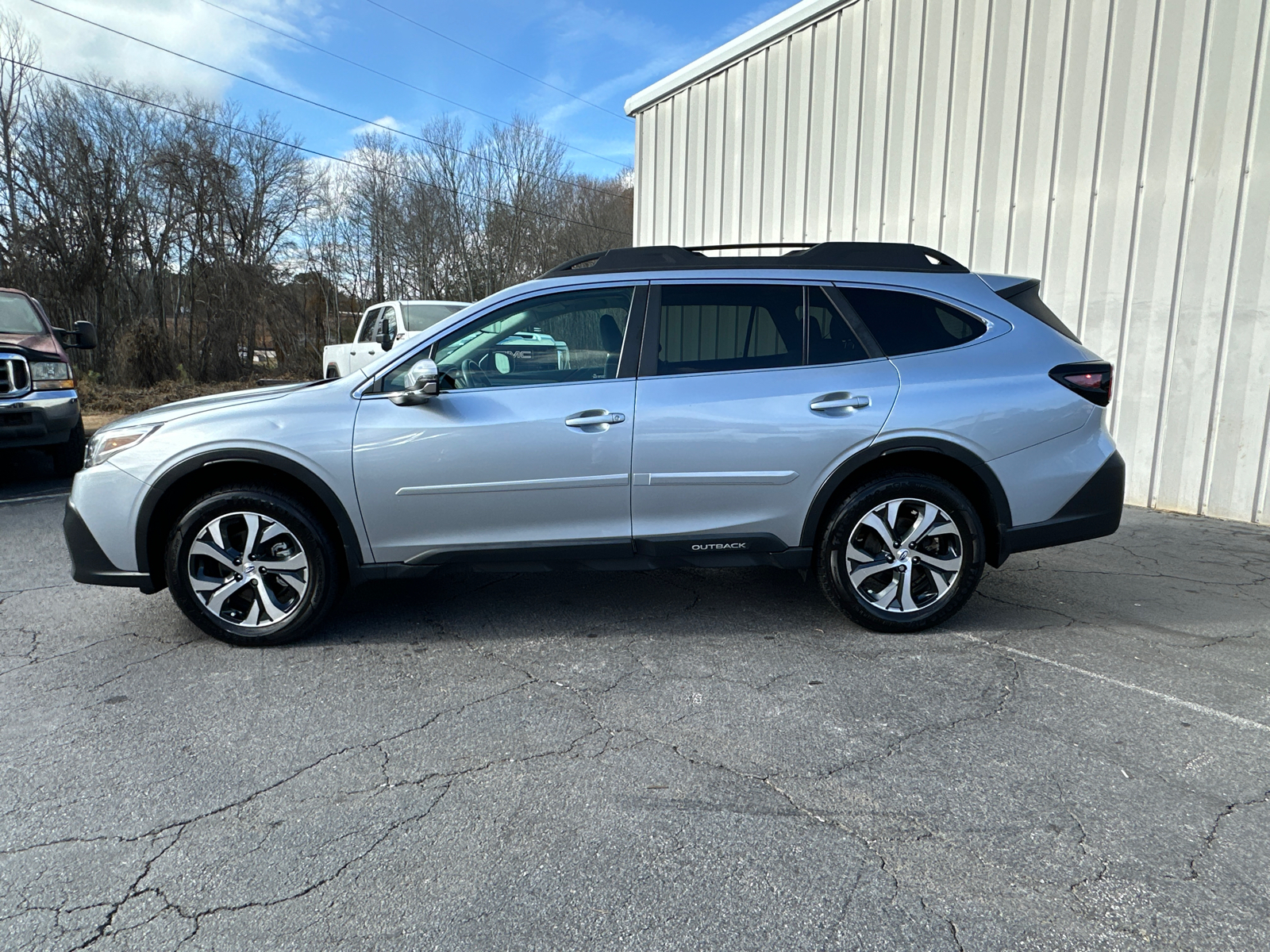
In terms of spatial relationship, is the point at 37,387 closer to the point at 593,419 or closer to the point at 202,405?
the point at 202,405

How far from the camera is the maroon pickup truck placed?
7.66 m

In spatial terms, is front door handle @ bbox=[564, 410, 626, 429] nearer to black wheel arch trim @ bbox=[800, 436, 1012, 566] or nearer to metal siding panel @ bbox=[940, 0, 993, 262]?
black wheel arch trim @ bbox=[800, 436, 1012, 566]

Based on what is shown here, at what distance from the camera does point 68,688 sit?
349 centimetres

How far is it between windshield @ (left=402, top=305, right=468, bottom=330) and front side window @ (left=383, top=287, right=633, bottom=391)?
32.8 ft

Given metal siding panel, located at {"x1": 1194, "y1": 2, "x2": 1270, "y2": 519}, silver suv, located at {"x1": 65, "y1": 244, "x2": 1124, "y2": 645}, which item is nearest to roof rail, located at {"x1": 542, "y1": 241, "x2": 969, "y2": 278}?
silver suv, located at {"x1": 65, "y1": 244, "x2": 1124, "y2": 645}

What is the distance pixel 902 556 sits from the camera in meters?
3.98

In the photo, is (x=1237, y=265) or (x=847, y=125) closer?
(x=1237, y=265)

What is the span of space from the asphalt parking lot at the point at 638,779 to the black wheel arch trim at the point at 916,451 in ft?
1.80

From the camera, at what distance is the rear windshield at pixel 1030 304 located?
406cm

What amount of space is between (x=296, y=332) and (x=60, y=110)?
7.67 meters

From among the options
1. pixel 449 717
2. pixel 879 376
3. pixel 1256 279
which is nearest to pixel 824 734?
pixel 449 717

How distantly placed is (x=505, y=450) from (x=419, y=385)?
477mm

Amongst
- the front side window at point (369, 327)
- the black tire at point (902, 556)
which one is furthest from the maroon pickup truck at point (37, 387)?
the black tire at point (902, 556)

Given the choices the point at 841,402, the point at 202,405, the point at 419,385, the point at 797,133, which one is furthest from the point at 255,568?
the point at 797,133
